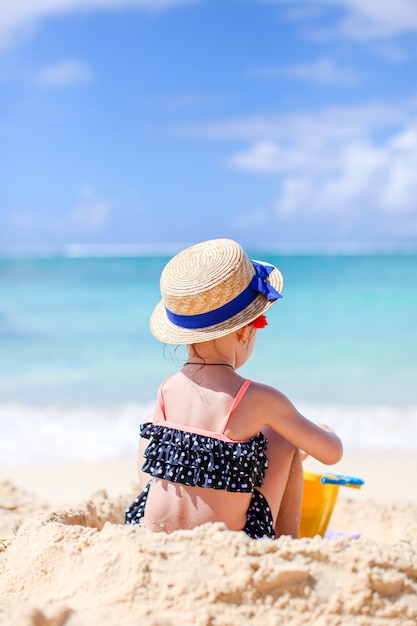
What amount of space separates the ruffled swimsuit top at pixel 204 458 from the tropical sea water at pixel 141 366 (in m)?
3.03

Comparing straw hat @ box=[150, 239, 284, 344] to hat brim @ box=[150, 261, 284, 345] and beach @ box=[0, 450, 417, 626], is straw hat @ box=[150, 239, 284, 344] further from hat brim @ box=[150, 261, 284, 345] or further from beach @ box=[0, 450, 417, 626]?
beach @ box=[0, 450, 417, 626]

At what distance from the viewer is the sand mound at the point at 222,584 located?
162cm

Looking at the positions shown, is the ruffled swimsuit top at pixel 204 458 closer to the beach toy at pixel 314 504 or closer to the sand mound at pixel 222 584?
the sand mound at pixel 222 584

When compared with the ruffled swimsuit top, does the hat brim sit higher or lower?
higher

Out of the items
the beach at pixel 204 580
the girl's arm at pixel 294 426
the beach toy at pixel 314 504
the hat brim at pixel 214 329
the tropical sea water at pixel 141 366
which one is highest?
the tropical sea water at pixel 141 366

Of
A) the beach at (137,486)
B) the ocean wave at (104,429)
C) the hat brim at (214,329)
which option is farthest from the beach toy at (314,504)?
the ocean wave at (104,429)

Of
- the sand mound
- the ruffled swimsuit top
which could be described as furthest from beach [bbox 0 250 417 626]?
the ruffled swimsuit top

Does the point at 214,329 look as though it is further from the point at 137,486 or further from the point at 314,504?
the point at 137,486

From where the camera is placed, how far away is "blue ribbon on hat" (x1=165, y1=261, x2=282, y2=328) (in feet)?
7.09

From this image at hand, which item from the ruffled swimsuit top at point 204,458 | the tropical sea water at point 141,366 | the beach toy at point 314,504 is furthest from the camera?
the tropical sea water at point 141,366

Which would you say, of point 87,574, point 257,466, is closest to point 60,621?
point 87,574

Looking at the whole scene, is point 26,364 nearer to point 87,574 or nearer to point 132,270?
point 87,574

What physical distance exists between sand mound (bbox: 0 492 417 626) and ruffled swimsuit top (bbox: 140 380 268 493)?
25 centimetres

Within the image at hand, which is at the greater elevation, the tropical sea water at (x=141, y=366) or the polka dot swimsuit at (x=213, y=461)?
the tropical sea water at (x=141, y=366)
